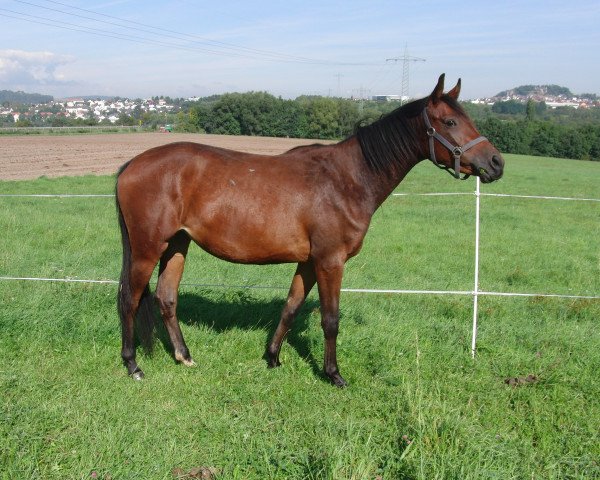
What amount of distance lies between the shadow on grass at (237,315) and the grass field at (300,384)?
0.08ft

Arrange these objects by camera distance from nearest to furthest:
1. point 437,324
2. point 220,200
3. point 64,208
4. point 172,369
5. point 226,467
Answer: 1. point 226,467
2. point 220,200
3. point 172,369
4. point 437,324
5. point 64,208

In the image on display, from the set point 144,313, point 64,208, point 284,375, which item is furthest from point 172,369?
point 64,208

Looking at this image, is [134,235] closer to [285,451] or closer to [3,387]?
[3,387]

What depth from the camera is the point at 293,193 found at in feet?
15.0

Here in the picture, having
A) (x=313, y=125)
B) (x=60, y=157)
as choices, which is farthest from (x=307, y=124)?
(x=60, y=157)

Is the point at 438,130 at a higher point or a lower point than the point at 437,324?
higher

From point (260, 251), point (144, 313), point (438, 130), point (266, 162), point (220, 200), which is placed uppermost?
point (438, 130)

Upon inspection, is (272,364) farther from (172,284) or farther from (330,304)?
(172,284)

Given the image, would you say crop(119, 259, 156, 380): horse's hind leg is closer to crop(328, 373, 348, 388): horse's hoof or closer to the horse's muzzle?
crop(328, 373, 348, 388): horse's hoof

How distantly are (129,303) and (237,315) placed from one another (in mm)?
1485

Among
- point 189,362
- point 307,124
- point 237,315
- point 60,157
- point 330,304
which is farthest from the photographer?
point 307,124

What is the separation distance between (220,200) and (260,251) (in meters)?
0.55

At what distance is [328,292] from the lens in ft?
15.2

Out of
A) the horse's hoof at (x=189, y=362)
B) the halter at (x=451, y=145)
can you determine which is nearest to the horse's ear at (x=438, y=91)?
the halter at (x=451, y=145)
